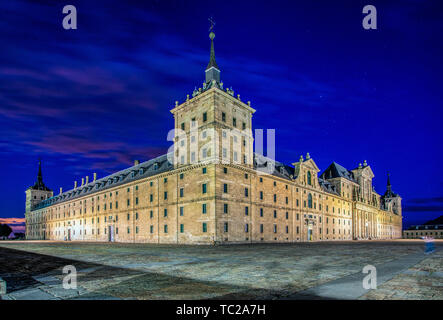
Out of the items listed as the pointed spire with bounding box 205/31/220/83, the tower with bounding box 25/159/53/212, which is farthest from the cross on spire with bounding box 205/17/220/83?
the tower with bounding box 25/159/53/212

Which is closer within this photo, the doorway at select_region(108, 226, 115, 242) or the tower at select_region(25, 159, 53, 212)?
the doorway at select_region(108, 226, 115, 242)

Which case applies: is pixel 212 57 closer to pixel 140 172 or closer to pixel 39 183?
pixel 140 172

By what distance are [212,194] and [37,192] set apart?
96.8 metres

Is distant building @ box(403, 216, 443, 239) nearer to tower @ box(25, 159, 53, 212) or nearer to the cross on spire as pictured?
the cross on spire

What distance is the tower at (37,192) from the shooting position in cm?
10681

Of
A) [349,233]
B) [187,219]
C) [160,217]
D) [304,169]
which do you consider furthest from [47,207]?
[349,233]

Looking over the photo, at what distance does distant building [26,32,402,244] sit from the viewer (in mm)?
38281

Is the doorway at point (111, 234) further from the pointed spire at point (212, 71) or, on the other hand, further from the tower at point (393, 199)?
the tower at point (393, 199)

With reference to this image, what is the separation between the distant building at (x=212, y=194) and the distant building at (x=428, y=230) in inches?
3352

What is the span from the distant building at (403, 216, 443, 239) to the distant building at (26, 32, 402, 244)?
8514 centimetres

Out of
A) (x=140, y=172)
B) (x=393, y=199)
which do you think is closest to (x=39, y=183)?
(x=140, y=172)

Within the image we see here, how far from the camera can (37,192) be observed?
354 ft
